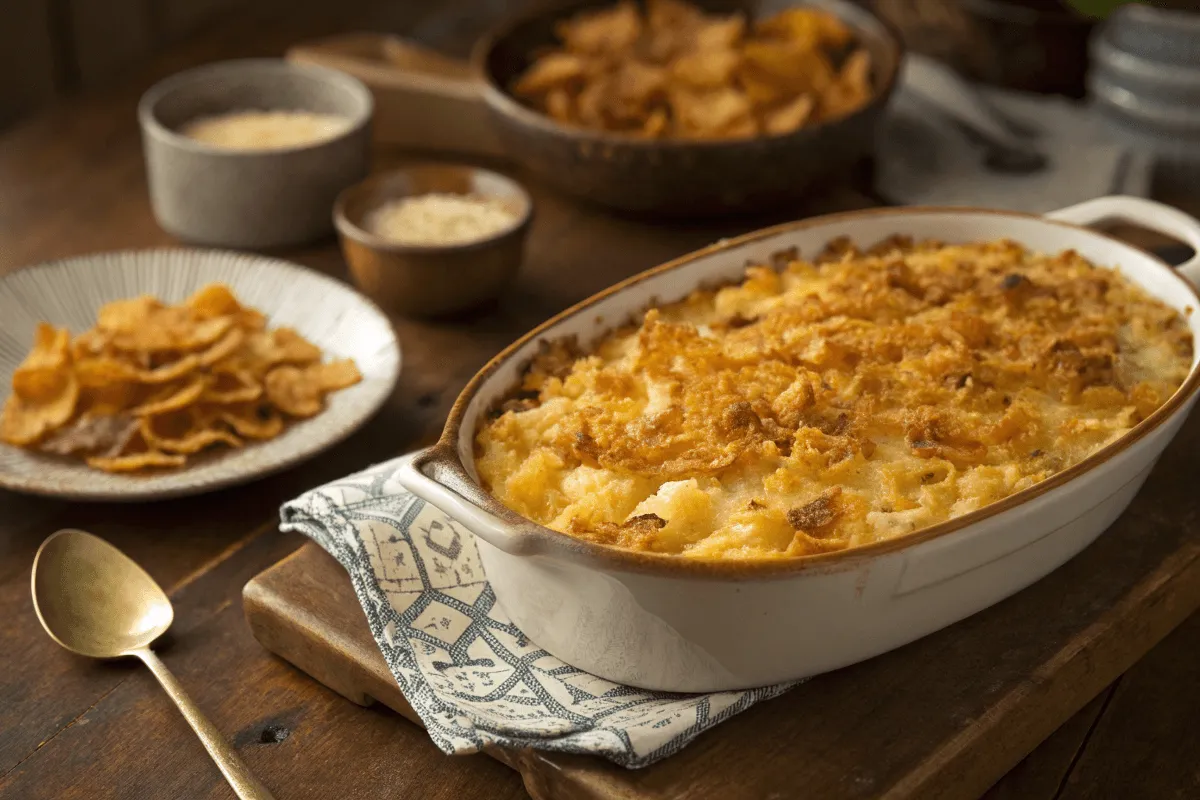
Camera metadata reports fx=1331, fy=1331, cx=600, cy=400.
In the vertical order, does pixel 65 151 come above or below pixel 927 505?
below

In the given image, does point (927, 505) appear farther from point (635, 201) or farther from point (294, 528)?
point (635, 201)

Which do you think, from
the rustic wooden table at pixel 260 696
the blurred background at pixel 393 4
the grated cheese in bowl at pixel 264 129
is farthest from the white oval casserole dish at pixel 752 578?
the blurred background at pixel 393 4

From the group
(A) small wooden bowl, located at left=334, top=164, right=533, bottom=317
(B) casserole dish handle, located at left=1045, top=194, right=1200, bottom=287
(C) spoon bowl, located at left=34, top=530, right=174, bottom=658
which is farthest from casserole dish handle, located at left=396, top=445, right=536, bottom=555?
(B) casserole dish handle, located at left=1045, top=194, right=1200, bottom=287

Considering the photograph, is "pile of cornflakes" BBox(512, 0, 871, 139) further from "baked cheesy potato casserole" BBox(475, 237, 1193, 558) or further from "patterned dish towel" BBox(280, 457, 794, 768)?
"patterned dish towel" BBox(280, 457, 794, 768)

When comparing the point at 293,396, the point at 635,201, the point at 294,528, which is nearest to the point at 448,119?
the point at 635,201

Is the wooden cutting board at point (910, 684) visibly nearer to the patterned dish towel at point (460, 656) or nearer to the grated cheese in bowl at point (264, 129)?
the patterned dish towel at point (460, 656)

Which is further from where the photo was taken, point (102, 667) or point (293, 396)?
point (293, 396)

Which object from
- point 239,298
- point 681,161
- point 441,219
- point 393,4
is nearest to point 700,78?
point 681,161
